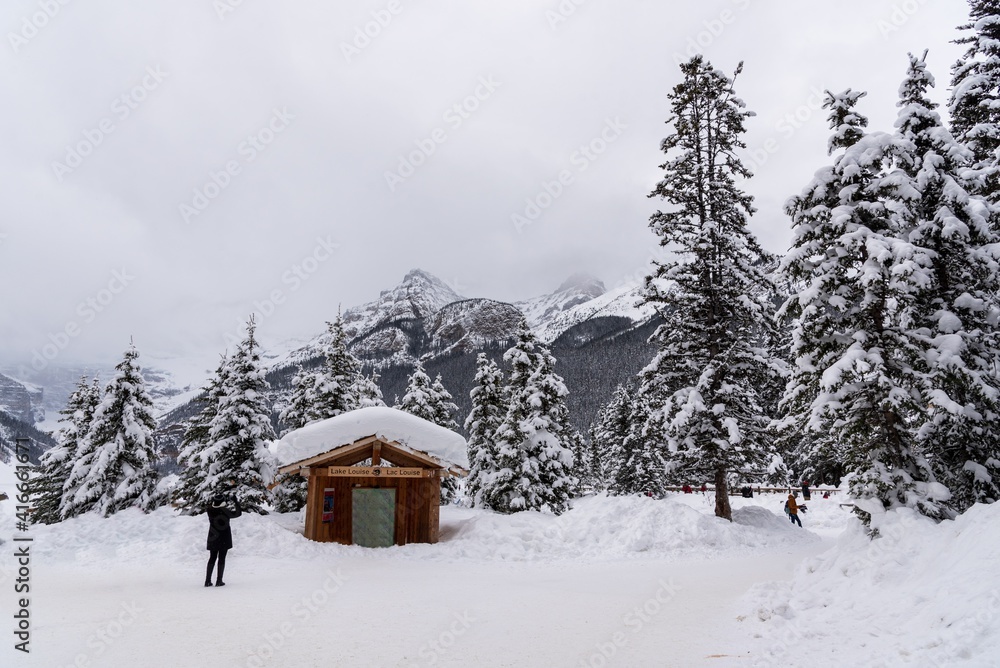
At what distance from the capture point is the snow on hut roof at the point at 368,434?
59.4 feet

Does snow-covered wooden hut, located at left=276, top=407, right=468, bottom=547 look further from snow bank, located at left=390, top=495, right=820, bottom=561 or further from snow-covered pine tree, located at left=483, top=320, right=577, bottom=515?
snow-covered pine tree, located at left=483, top=320, right=577, bottom=515

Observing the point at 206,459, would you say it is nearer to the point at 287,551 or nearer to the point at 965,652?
the point at 287,551

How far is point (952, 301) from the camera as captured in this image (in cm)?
1261

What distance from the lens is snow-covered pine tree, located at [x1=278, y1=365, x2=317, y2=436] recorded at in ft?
93.6

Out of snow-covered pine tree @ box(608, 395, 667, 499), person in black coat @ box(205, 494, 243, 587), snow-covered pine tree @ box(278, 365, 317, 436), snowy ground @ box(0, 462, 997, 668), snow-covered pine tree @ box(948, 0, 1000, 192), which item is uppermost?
snow-covered pine tree @ box(948, 0, 1000, 192)

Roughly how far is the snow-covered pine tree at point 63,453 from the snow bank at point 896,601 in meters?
31.0

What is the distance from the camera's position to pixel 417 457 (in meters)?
18.4

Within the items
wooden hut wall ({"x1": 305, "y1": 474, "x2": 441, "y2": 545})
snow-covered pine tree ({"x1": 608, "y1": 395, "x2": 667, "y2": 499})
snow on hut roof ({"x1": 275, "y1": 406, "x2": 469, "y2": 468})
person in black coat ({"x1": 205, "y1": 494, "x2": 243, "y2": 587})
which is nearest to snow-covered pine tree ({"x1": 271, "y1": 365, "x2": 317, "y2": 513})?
snow on hut roof ({"x1": 275, "y1": 406, "x2": 469, "y2": 468})

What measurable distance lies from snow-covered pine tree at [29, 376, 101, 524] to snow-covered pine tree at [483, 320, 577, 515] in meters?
20.7

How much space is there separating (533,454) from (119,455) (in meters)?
17.9

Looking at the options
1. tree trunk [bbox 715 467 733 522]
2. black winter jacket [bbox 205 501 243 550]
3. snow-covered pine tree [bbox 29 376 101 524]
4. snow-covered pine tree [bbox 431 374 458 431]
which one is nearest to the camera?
black winter jacket [bbox 205 501 243 550]

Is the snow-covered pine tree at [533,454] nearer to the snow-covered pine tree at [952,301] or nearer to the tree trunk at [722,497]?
the tree trunk at [722,497]

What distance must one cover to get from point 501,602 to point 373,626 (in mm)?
2692

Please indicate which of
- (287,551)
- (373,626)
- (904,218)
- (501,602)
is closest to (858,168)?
(904,218)
